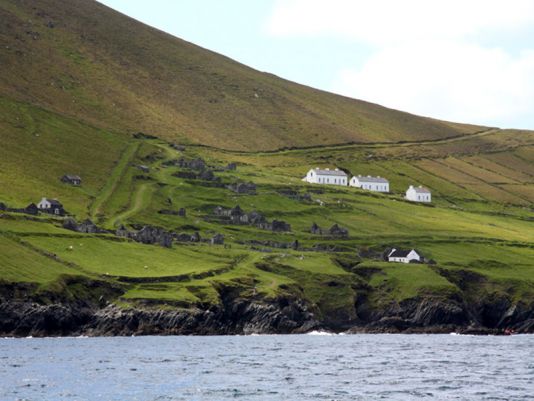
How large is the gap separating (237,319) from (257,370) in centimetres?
6360

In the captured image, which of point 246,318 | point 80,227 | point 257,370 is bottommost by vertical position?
point 257,370

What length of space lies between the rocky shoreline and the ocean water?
620 cm

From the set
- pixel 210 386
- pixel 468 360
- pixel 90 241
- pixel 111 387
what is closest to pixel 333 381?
pixel 210 386

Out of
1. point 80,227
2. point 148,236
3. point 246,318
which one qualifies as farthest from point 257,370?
point 80,227

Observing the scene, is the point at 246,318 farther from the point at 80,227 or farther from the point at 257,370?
the point at 257,370

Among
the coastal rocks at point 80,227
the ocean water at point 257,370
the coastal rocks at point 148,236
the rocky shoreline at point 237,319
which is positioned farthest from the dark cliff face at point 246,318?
the coastal rocks at point 80,227

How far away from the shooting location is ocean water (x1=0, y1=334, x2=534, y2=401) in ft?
264

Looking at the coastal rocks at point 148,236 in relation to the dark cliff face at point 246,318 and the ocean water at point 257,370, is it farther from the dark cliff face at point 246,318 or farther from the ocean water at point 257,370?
the ocean water at point 257,370

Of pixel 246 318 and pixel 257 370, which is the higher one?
pixel 246 318

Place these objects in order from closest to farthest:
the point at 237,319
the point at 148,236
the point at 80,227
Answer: the point at 237,319 < the point at 80,227 < the point at 148,236

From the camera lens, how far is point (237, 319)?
530 feet

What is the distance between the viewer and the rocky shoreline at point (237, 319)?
141375 mm

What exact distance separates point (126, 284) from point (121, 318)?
1073cm

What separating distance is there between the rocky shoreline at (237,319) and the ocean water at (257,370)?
6200mm
